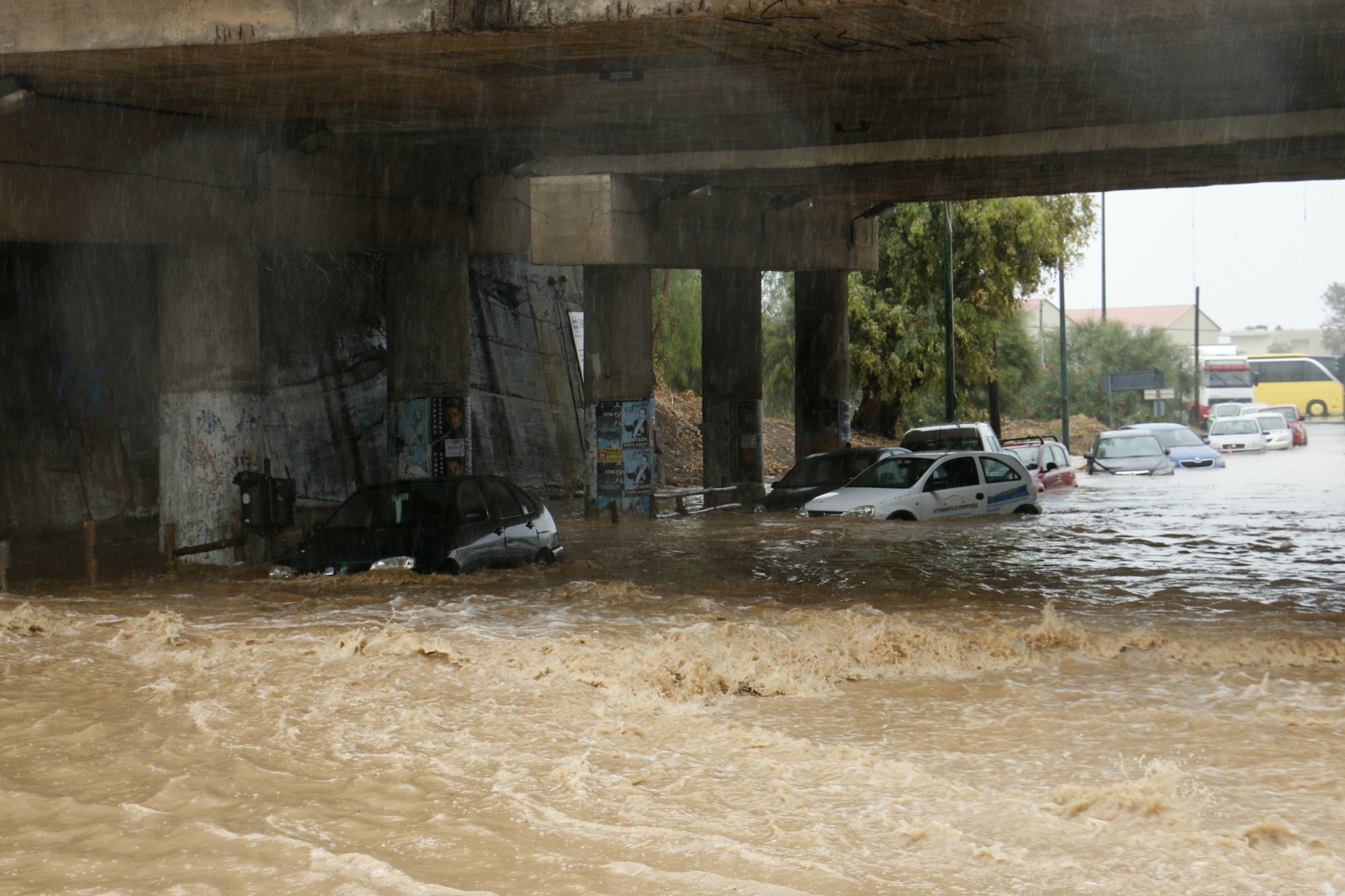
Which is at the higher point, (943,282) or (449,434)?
(943,282)

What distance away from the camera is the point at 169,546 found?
13664 mm

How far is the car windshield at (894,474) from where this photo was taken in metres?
17.6

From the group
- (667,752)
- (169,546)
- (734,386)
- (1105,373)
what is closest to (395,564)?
(169,546)

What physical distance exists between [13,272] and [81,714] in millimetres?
13993

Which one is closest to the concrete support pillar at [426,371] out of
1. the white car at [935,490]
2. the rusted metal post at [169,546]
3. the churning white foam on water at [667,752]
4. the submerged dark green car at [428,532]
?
the rusted metal post at [169,546]

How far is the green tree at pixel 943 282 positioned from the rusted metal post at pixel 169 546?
2375 cm

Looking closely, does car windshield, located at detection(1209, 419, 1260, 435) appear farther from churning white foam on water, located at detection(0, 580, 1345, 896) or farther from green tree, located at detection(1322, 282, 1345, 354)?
green tree, located at detection(1322, 282, 1345, 354)

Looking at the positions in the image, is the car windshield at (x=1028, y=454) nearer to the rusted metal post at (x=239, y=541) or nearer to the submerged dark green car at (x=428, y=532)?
the submerged dark green car at (x=428, y=532)

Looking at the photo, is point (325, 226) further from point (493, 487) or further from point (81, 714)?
point (81, 714)

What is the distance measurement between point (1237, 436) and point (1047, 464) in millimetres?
21154

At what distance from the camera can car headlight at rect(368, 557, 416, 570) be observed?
11.4m

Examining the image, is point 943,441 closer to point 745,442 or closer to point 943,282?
point 745,442

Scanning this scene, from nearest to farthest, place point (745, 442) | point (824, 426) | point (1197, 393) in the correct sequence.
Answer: point (745, 442)
point (824, 426)
point (1197, 393)

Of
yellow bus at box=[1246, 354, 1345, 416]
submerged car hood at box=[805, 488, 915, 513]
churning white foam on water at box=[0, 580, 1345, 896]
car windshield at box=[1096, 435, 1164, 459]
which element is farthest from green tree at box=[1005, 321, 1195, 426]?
churning white foam on water at box=[0, 580, 1345, 896]
